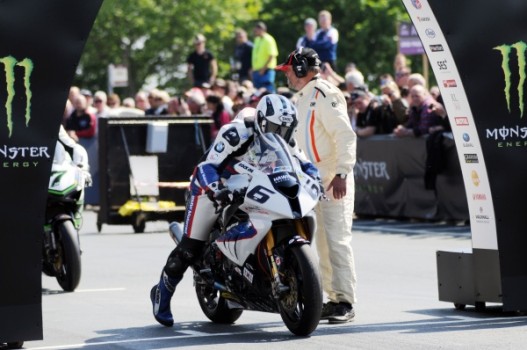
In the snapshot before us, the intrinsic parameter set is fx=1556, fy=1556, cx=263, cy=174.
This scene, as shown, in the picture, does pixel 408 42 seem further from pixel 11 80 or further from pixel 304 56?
pixel 11 80

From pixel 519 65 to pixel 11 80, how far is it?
363 cm

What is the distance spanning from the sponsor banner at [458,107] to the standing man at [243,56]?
19.3 meters

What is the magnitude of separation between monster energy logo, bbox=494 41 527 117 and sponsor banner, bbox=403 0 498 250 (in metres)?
0.30

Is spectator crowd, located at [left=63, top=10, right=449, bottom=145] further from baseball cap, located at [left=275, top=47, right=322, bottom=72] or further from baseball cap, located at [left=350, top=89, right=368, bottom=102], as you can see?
baseball cap, located at [left=275, top=47, right=322, bottom=72]

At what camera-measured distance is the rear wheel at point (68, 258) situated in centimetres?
1380

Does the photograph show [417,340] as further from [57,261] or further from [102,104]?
[102,104]

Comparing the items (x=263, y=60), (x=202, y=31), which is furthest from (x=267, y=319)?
(x=202, y=31)

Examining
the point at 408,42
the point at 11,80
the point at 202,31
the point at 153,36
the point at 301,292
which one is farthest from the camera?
the point at 202,31

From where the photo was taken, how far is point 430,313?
11.6m

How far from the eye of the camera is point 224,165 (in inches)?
418

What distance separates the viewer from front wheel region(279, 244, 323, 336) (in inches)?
A: 387

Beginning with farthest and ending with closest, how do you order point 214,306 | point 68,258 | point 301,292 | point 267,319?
point 68,258 < point 267,319 < point 214,306 < point 301,292

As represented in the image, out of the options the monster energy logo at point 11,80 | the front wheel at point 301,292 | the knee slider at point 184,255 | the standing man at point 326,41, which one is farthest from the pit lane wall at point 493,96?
the standing man at point 326,41

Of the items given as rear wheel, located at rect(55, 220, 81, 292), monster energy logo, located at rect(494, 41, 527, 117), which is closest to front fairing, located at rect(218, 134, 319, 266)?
monster energy logo, located at rect(494, 41, 527, 117)
